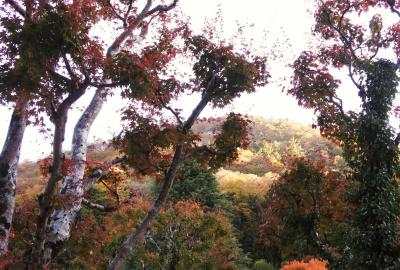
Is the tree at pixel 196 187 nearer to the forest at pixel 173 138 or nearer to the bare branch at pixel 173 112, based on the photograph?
the forest at pixel 173 138

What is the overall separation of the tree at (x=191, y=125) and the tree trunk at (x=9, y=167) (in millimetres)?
1916

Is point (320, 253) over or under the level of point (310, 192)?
under

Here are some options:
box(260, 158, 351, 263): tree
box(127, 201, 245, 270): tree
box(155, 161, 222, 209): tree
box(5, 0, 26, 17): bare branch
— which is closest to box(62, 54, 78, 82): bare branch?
box(5, 0, 26, 17): bare branch

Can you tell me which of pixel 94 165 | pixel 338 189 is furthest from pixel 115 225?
pixel 338 189

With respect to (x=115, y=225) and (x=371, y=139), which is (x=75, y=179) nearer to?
(x=371, y=139)

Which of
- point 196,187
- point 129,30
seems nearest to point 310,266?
point 196,187

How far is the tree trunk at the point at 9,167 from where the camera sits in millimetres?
7039

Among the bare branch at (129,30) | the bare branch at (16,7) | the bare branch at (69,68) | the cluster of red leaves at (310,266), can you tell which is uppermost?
the bare branch at (129,30)

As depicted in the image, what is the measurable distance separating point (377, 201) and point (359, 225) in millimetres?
667

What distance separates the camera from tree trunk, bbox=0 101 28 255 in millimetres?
7039

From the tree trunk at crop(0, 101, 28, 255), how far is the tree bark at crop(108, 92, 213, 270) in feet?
6.61

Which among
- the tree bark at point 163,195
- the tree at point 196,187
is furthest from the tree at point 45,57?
the tree at point 196,187

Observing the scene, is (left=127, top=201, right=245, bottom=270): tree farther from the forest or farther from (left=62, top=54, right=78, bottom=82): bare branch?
(left=62, top=54, right=78, bottom=82): bare branch

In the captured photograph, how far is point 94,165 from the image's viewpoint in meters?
7.95
